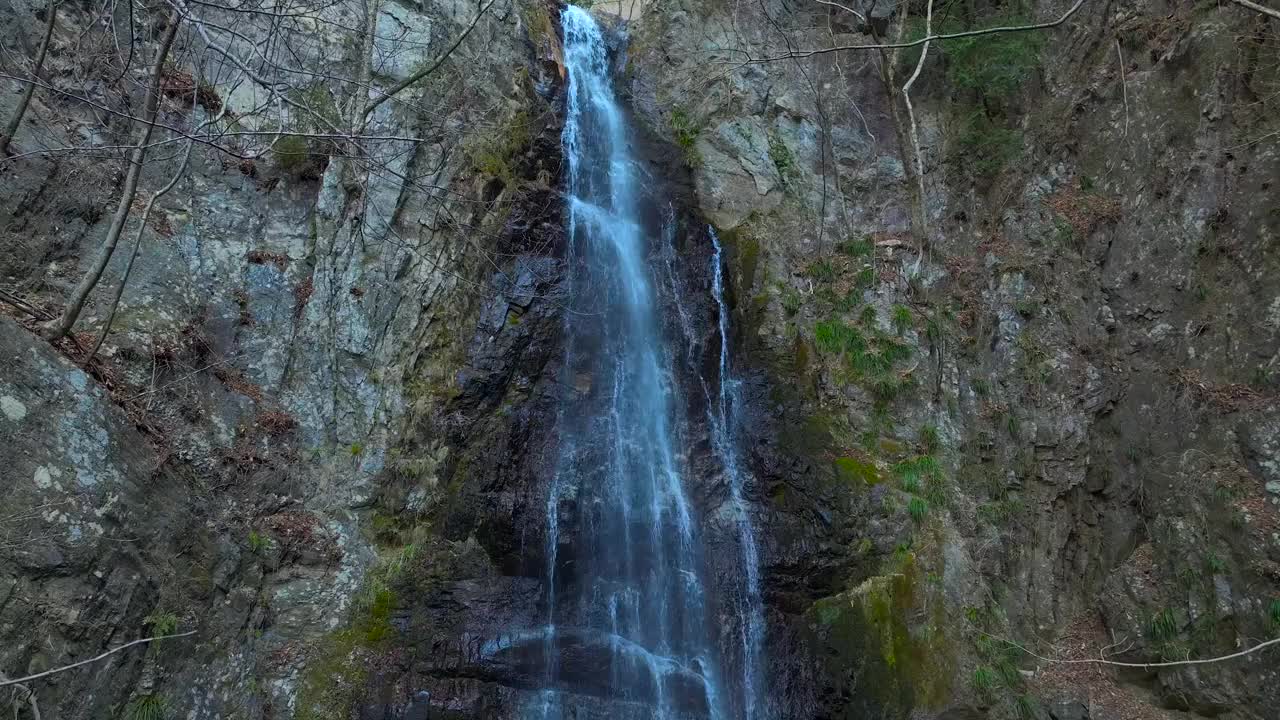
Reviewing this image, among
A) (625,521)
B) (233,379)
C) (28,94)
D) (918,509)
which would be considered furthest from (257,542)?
(918,509)

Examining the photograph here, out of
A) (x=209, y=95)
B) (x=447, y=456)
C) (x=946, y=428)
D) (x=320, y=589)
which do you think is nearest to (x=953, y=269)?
(x=946, y=428)

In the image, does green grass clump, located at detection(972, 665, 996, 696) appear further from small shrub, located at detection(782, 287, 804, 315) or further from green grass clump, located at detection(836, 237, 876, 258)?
green grass clump, located at detection(836, 237, 876, 258)

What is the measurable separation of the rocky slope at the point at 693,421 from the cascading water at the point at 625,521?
1.16ft

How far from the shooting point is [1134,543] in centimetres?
770

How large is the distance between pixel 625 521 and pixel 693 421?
6.07 ft

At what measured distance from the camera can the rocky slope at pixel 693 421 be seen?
6.56 m

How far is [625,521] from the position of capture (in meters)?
8.98

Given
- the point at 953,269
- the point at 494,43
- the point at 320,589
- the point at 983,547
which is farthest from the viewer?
the point at 494,43

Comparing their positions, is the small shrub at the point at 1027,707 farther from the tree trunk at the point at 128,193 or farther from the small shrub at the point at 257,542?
the tree trunk at the point at 128,193

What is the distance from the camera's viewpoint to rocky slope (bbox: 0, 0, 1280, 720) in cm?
656

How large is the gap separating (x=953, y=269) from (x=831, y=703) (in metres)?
6.50

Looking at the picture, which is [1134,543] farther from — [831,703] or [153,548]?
[153,548]

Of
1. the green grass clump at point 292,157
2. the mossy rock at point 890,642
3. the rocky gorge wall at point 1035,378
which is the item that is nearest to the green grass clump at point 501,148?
the green grass clump at point 292,157

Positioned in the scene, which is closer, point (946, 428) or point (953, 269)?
point (946, 428)
